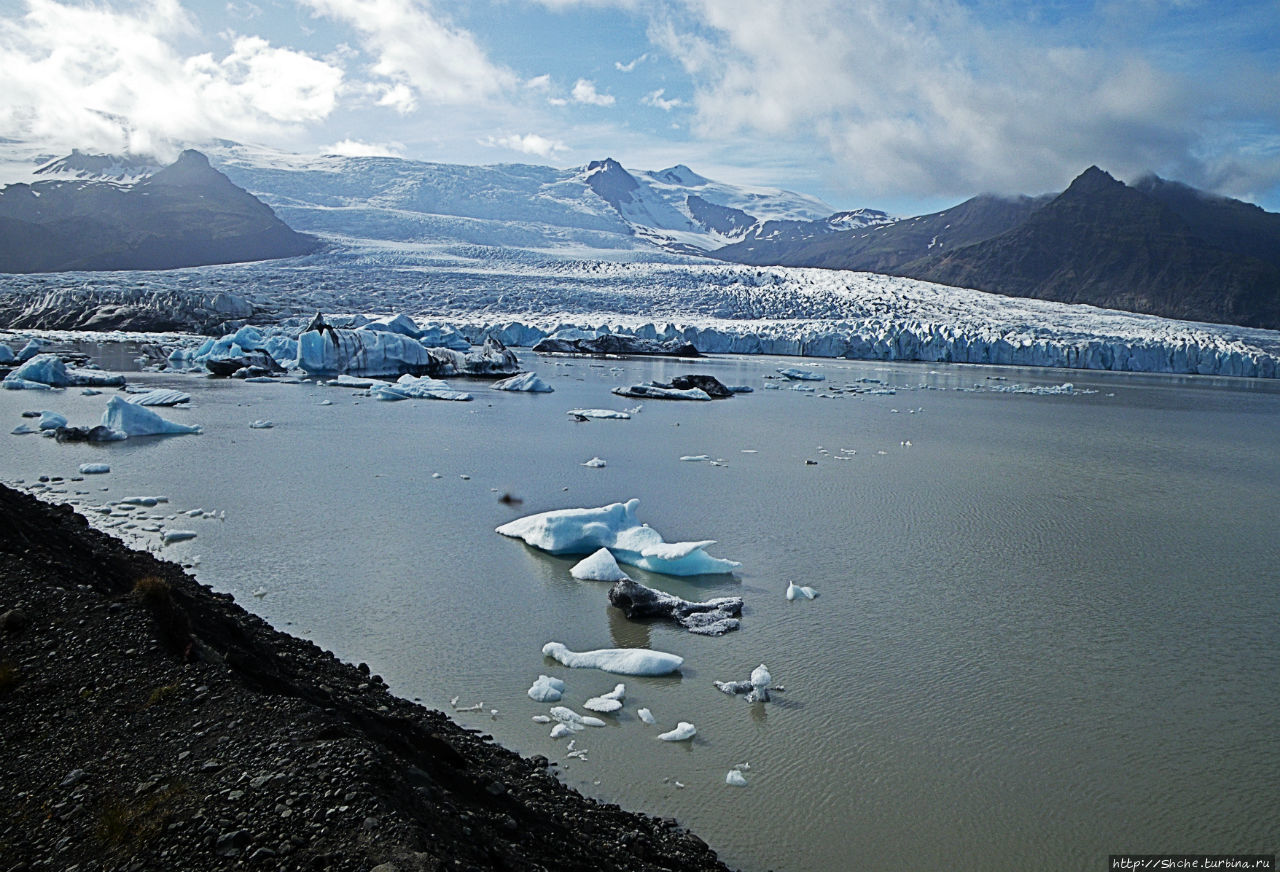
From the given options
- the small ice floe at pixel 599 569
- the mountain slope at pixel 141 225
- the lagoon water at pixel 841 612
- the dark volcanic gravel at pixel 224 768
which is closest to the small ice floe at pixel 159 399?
the lagoon water at pixel 841 612

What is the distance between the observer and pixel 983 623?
5445 millimetres

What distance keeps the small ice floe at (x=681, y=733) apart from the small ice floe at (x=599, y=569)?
2170 mm

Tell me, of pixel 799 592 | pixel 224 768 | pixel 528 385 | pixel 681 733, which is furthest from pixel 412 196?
pixel 224 768

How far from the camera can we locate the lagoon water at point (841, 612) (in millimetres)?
3434

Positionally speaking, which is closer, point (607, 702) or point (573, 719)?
point (573, 719)

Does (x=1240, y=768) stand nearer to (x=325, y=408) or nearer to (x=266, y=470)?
(x=266, y=470)

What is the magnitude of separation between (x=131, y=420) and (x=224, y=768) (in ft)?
32.8

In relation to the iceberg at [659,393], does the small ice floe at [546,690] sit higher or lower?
lower

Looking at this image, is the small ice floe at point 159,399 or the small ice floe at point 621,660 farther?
the small ice floe at point 159,399

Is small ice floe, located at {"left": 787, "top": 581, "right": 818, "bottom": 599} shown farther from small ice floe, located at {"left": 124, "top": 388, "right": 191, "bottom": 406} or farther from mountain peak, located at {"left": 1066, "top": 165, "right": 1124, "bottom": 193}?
mountain peak, located at {"left": 1066, "top": 165, "right": 1124, "bottom": 193}

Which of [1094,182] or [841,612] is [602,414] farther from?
[1094,182]

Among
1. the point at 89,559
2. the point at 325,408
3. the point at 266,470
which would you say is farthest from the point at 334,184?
the point at 89,559

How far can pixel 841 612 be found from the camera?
5.48 metres

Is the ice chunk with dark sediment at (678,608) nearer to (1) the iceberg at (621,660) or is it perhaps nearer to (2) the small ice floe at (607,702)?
(1) the iceberg at (621,660)
